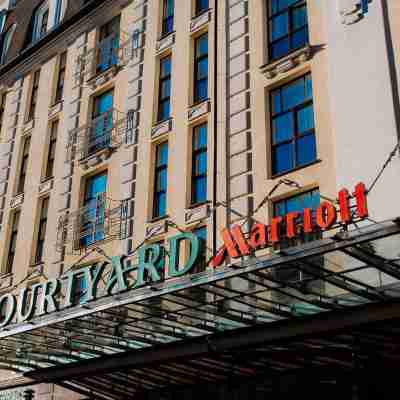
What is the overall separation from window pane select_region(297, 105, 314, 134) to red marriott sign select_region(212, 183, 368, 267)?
133 inches

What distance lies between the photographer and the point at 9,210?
30.9 metres

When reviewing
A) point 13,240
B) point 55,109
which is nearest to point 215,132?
point 55,109

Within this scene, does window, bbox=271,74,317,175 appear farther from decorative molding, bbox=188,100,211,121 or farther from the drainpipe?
decorative molding, bbox=188,100,211,121

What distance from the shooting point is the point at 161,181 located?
80.6 feet

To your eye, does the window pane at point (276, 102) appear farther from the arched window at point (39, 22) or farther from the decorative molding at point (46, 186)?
the arched window at point (39, 22)

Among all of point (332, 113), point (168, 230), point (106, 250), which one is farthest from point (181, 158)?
point (332, 113)

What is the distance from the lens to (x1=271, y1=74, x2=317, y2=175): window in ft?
68.2

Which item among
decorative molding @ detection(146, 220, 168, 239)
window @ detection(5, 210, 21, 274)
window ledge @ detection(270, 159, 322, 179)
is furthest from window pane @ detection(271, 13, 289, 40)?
window @ detection(5, 210, 21, 274)

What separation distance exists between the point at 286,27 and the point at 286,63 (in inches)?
65.5

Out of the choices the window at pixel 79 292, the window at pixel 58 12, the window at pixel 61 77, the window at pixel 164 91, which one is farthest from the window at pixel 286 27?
the window at pixel 58 12

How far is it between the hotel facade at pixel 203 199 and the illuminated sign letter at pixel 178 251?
2.5 inches

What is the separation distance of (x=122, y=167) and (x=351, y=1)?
10.1 m

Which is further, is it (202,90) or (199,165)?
(202,90)

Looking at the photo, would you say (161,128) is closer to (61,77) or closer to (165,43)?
(165,43)
